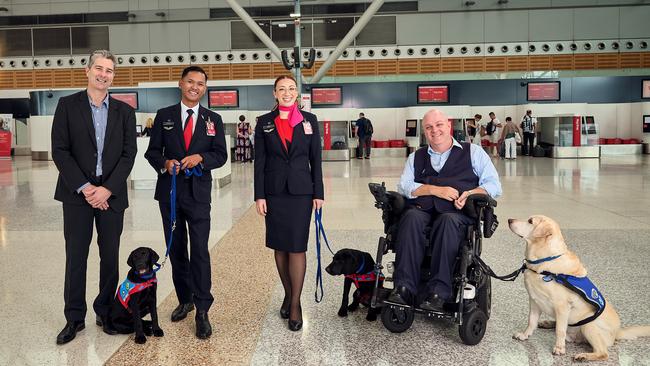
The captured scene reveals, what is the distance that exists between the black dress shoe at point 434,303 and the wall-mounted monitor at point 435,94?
22868mm

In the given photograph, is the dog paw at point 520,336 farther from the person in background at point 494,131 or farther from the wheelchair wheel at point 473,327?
the person in background at point 494,131

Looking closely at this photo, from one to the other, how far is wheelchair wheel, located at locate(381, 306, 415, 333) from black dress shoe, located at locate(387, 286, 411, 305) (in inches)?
4.8

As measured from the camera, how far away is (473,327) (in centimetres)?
350

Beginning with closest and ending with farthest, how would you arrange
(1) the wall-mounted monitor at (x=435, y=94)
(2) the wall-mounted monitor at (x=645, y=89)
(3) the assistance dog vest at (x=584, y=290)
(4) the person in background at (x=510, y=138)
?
1. (3) the assistance dog vest at (x=584, y=290)
2. (4) the person in background at (x=510, y=138)
3. (2) the wall-mounted monitor at (x=645, y=89)
4. (1) the wall-mounted monitor at (x=435, y=94)

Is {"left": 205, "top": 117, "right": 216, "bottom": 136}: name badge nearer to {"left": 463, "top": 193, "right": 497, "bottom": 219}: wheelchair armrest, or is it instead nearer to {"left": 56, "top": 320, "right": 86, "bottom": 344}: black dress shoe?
{"left": 56, "top": 320, "right": 86, "bottom": 344}: black dress shoe

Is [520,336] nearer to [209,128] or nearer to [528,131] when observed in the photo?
[209,128]

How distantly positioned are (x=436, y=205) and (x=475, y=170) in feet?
1.22

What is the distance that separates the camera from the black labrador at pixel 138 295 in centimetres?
354

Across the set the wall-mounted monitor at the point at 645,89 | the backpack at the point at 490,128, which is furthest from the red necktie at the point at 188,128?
the wall-mounted monitor at the point at 645,89

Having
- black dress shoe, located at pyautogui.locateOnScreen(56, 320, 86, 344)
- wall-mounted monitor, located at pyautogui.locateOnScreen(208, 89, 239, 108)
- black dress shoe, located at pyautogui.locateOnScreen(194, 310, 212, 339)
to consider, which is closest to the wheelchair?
black dress shoe, located at pyautogui.locateOnScreen(194, 310, 212, 339)

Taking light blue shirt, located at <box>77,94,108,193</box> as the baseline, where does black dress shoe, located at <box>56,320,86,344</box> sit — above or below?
below

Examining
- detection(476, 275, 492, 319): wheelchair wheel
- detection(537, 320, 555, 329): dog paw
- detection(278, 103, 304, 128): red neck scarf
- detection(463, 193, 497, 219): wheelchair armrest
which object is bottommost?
detection(537, 320, 555, 329): dog paw

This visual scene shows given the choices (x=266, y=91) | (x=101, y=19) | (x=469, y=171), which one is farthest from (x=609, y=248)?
(x=101, y=19)

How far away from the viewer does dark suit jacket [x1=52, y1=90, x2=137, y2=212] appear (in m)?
3.60
